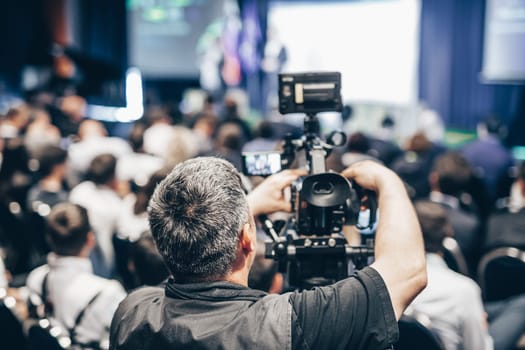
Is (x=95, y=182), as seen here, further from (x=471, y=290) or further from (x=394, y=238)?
(x=394, y=238)

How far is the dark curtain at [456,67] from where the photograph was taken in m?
8.02

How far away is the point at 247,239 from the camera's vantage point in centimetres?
138

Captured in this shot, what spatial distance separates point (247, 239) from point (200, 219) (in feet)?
0.39

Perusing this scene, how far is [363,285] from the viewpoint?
4.25 feet

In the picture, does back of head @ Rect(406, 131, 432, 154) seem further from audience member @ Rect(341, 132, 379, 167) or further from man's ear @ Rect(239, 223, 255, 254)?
man's ear @ Rect(239, 223, 255, 254)

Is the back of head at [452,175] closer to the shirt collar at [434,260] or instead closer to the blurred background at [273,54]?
the shirt collar at [434,260]

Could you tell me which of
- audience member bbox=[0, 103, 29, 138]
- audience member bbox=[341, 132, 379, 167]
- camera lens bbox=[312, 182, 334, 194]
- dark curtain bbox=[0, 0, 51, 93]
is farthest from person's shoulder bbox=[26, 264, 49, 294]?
dark curtain bbox=[0, 0, 51, 93]

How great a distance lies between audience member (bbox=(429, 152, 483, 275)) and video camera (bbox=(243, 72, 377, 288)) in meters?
2.02

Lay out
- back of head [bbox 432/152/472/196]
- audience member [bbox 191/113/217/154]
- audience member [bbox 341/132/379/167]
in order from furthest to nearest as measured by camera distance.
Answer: audience member [bbox 191/113/217/154], audience member [bbox 341/132/379/167], back of head [bbox 432/152/472/196]

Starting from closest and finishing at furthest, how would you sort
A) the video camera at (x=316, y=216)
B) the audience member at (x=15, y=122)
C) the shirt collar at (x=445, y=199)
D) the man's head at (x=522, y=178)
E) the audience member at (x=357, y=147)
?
the video camera at (x=316, y=216), the shirt collar at (x=445, y=199), the man's head at (x=522, y=178), the audience member at (x=357, y=147), the audience member at (x=15, y=122)

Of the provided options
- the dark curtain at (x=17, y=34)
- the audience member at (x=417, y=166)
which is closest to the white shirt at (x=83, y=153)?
the audience member at (x=417, y=166)

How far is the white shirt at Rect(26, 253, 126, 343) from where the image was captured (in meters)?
2.31

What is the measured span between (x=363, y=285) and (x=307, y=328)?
5.6 inches

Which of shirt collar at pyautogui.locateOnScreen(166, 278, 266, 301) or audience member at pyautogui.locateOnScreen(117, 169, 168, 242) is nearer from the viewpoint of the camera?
shirt collar at pyautogui.locateOnScreen(166, 278, 266, 301)
